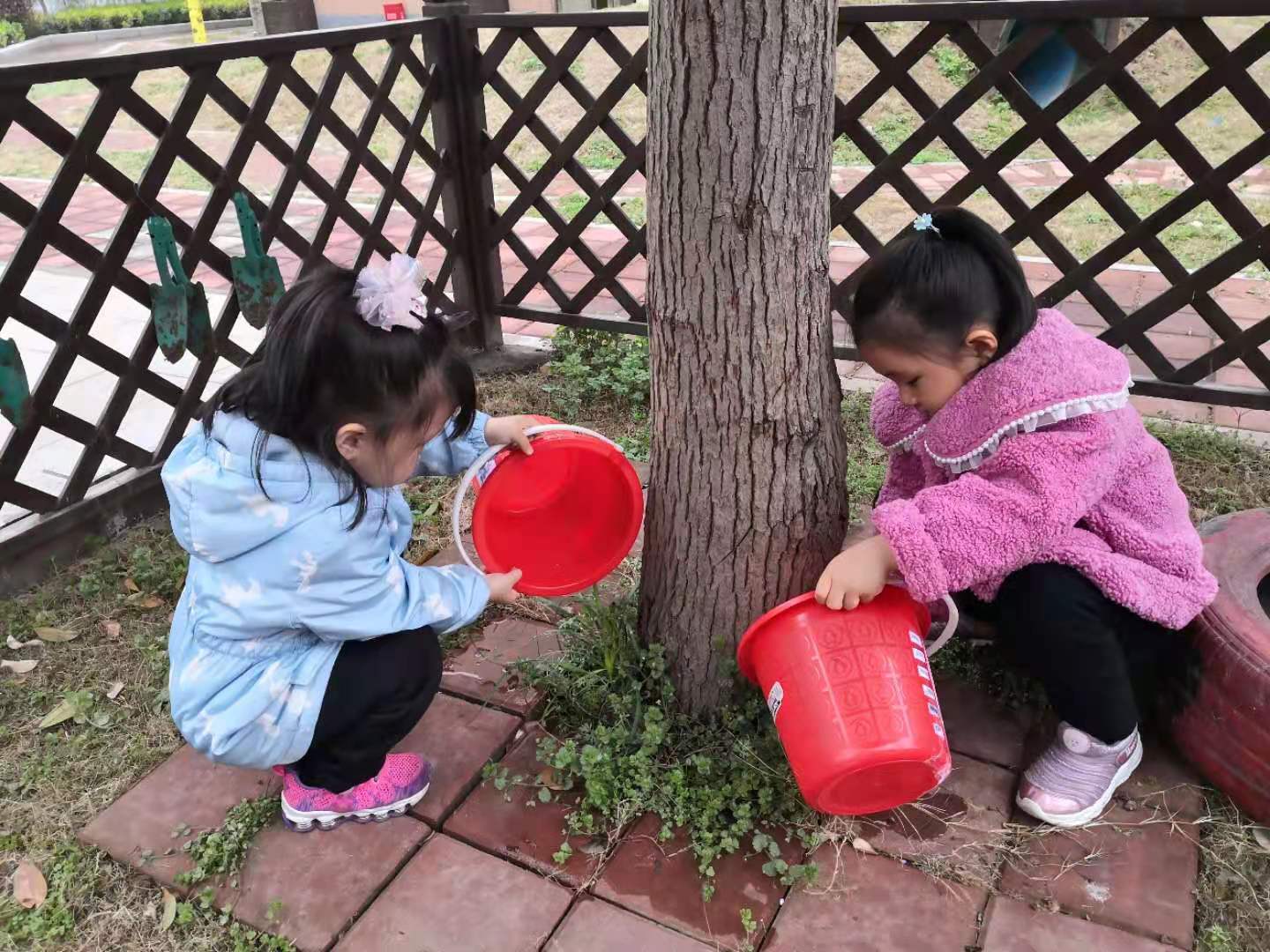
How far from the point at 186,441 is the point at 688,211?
94 centimetres

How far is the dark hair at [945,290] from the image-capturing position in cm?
164

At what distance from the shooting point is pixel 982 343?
5.48 ft

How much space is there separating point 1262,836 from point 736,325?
1.32 m

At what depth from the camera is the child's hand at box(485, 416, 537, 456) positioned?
6.02 ft

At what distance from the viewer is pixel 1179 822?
1.77 metres

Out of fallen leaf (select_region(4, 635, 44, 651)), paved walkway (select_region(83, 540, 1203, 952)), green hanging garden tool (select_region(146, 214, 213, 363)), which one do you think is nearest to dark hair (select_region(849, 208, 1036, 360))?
paved walkway (select_region(83, 540, 1203, 952))

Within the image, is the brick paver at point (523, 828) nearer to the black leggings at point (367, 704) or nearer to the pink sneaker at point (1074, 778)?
the black leggings at point (367, 704)

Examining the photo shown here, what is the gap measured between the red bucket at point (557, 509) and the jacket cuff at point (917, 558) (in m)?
0.52

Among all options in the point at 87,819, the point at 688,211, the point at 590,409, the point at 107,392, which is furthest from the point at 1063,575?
the point at 107,392

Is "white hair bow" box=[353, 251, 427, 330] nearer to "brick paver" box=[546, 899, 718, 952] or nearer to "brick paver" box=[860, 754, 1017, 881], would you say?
"brick paver" box=[546, 899, 718, 952]

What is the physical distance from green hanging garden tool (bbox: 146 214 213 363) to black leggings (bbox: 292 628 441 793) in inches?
58.8

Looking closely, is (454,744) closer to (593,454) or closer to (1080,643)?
(593,454)

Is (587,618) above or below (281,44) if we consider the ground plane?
below

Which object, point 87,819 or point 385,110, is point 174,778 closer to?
point 87,819
